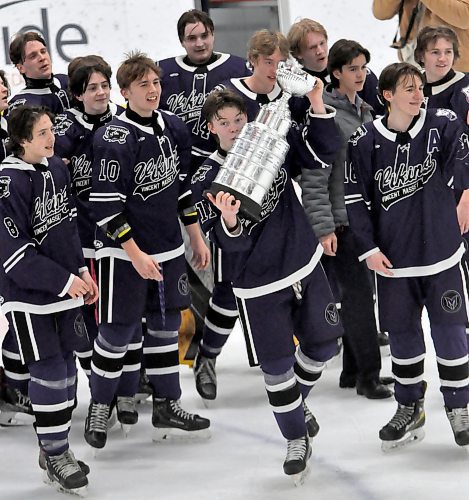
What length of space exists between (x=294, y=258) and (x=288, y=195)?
0.16 metres

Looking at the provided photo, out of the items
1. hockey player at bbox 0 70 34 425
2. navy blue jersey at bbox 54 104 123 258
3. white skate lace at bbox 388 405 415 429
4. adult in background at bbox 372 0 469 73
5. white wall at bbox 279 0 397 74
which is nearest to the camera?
white skate lace at bbox 388 405 415 429

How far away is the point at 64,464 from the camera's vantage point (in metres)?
2.93

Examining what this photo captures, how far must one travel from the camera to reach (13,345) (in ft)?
11.5

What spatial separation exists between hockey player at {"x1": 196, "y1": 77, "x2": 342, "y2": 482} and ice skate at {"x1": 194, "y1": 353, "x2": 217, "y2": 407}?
75 cm

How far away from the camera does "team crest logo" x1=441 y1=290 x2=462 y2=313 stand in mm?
2930

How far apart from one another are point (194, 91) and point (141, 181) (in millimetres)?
573

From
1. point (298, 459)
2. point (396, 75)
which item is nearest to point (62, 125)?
point (396, 75)

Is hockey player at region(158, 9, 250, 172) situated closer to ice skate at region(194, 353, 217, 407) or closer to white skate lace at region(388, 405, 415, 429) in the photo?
ice skate at region(194, 353, 217, 407)

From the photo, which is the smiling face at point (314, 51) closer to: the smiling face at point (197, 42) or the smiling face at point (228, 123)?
the smiling face at point (197, 42)

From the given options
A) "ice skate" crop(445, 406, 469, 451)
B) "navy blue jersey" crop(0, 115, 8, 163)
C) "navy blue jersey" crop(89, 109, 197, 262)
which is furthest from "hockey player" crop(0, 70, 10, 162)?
"ice skate" crop(445, 406, 469, 451)

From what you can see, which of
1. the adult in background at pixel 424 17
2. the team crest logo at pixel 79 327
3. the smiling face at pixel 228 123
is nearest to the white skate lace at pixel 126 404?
the team crest logo at pixel 79 327

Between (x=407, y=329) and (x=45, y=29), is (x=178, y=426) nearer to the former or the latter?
(x=407, y=329)

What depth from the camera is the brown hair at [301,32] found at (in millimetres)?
3598

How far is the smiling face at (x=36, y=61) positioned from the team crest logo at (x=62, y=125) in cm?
31
